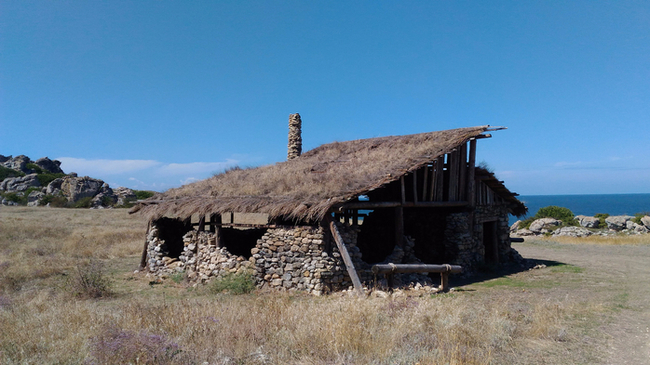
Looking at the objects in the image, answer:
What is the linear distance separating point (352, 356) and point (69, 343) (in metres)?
3.57

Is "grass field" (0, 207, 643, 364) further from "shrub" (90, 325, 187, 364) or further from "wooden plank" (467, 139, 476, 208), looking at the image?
"wooden plank" (467, 139, 476, 208)

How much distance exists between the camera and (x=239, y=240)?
14984mm

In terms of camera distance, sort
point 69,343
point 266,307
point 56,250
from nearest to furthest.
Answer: point 69,343 < point 266,307 < point 56,250

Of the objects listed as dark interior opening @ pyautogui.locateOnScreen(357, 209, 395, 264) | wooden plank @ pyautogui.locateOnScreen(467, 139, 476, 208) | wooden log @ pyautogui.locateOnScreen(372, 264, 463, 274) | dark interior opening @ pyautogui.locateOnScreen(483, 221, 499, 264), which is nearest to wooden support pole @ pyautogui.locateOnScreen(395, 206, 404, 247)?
wooden log @ pyautogui.locateOnScreen(372, 264, 463, 274)

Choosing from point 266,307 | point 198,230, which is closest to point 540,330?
point 266,307

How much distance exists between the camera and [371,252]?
16.3m

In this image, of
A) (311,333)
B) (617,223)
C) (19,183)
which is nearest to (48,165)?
(19,183)

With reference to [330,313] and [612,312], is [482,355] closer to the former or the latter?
[330,313]

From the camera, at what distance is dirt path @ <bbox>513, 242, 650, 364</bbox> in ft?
21.1

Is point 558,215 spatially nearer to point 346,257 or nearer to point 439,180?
point 439,180

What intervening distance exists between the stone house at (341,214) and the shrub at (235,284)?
0.80 feet

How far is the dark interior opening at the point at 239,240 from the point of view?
14.6m

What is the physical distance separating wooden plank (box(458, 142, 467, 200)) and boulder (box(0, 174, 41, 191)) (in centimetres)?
6101

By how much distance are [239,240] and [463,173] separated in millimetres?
8227
